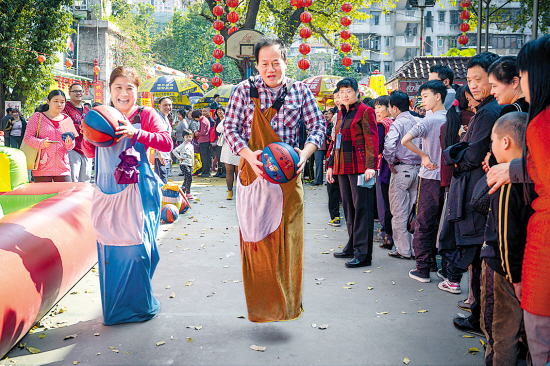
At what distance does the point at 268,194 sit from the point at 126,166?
1084mm

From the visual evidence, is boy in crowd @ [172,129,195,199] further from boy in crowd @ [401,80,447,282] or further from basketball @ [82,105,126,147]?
basketball @ [82,105,126,147]

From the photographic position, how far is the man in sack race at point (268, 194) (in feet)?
10.7

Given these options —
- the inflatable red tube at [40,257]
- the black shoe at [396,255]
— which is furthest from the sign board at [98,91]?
the black shoe at [396,255]

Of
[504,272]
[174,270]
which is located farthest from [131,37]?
[504,272]

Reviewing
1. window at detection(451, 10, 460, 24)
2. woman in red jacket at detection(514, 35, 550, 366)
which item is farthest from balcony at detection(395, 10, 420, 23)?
woman in red jacket at detection(514, 35, 550, 366)

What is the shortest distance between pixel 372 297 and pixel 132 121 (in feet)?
8.49

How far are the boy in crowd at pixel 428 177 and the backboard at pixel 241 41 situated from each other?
8.41 meters

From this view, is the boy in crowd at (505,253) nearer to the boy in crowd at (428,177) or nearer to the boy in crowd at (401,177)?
the boy in crowd at (428,177)

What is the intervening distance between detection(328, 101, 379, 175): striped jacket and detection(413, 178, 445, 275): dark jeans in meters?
0.69

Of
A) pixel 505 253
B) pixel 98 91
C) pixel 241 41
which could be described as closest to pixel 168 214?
pixel 505 253

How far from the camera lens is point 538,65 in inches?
81.1

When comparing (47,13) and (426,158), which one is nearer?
(426,158)

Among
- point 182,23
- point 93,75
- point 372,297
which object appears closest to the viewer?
point 372,297

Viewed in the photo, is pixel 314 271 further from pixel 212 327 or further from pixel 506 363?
pixel 506 363
